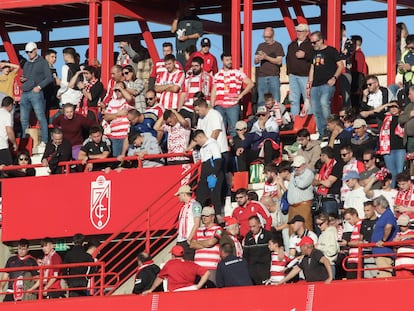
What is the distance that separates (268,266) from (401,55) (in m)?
5.64

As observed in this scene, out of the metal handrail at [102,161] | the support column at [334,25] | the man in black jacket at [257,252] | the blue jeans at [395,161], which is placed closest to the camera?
the man in black jacket at [257,252]

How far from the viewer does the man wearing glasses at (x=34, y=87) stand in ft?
94.1

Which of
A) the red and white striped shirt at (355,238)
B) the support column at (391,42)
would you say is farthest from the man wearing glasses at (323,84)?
the red and white striped shirt at (355,238)

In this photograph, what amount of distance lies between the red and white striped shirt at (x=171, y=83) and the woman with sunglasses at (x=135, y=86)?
40cm

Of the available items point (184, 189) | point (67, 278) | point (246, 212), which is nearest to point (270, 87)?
point (184, 189)

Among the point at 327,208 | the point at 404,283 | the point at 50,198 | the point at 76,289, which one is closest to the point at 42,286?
the point at 76,289

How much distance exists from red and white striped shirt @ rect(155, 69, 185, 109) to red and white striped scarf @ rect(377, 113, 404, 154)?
4053mm

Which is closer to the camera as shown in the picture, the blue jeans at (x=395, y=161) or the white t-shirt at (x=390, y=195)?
the white t-shirt at (x=390, y=195)

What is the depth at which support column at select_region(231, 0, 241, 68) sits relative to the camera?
2824cm

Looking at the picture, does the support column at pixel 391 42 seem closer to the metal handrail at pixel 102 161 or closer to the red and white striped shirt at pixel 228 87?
the red and white striped shirt at pixel 228 87

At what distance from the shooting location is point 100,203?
2675 centimetres

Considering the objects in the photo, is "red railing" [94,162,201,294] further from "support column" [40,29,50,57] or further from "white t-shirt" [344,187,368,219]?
"support column" [40,29,50,57]

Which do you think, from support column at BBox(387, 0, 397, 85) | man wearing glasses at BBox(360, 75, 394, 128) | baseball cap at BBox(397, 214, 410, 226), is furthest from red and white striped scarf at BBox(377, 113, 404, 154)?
support column at BBox(387, 0, 397, 85)

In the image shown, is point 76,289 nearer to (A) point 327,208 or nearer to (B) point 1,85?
(A) point 327,208
